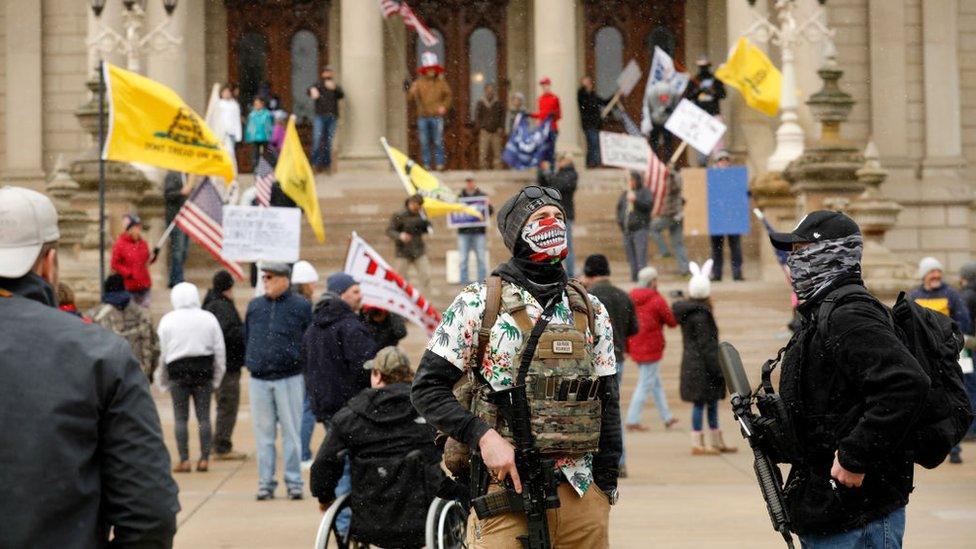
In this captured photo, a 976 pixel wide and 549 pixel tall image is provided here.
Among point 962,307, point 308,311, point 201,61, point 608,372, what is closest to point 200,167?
point 308,311

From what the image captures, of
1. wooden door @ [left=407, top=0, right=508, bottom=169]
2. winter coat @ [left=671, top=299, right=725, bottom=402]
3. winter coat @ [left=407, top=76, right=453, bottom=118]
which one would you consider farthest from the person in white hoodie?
wooden door @ [left=407, top=0, right=508, bottom=169]

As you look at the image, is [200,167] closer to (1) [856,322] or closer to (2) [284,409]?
(2) [284,409]

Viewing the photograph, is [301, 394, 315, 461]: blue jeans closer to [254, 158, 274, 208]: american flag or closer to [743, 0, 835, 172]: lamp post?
[254, 158, 274, 208]: american flag

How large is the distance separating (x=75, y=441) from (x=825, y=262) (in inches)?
100

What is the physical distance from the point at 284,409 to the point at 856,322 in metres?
7.91

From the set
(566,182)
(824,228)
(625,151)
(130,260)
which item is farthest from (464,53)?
(824,228)

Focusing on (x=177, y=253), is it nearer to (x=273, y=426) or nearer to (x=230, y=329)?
(x=230, y=329)

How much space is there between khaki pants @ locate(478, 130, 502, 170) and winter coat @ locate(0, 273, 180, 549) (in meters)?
28.1

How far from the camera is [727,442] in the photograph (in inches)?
622

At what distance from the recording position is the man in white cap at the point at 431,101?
96.4 ft

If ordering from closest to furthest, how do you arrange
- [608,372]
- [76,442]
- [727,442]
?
[76,442], [608,372], [727,442]

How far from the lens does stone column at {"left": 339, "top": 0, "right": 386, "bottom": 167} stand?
31.5 metres

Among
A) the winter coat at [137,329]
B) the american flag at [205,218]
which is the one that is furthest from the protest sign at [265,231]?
the winter coat at [137,329]

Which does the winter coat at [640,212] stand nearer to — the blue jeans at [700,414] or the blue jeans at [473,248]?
the blue jeans at [473,248]
